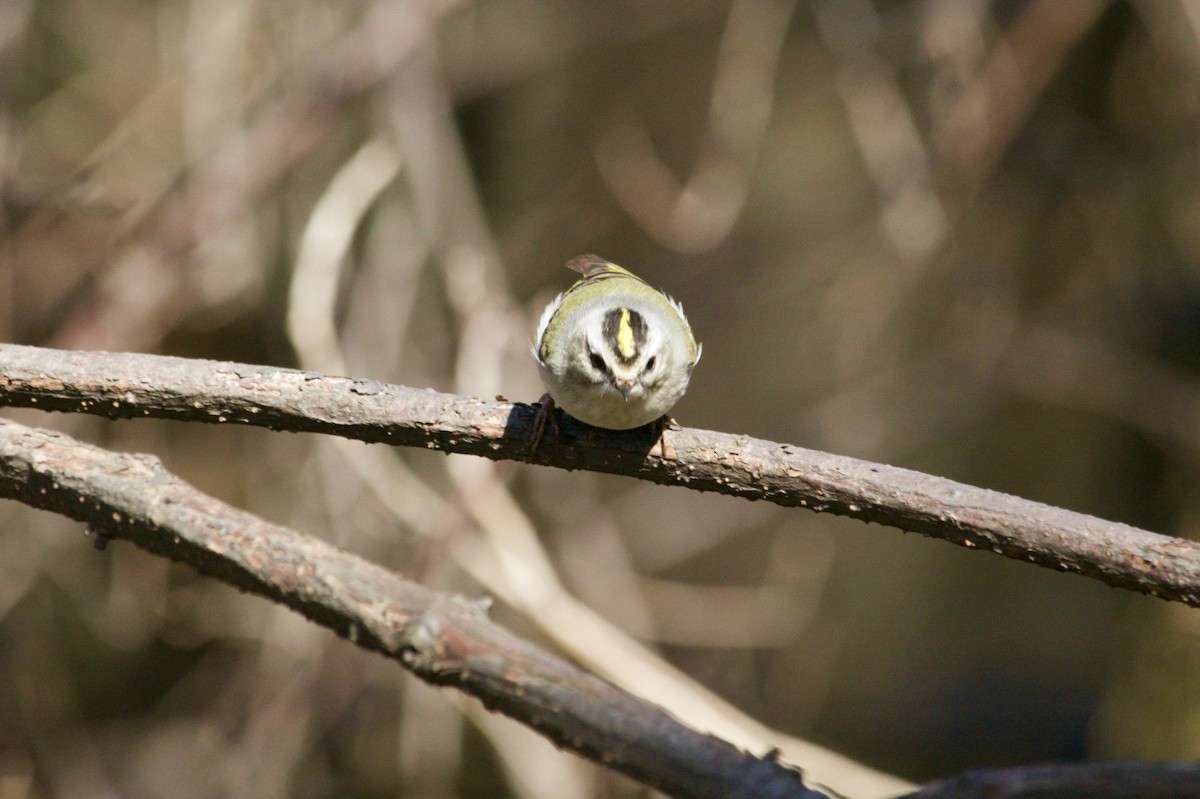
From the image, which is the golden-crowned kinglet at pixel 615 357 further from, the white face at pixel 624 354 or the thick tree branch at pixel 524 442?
the thick tree branch at pixel 524 442

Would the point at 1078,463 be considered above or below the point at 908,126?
below

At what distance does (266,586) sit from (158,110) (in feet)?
14.9

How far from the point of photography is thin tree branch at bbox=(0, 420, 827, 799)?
1787mm

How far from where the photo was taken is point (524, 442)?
7.80ft

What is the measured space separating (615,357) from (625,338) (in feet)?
0.41

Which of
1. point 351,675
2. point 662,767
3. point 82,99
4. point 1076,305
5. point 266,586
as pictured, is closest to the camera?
point 662,767

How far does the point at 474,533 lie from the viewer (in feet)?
15.9

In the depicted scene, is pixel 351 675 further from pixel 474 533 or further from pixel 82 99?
pixel 82 99

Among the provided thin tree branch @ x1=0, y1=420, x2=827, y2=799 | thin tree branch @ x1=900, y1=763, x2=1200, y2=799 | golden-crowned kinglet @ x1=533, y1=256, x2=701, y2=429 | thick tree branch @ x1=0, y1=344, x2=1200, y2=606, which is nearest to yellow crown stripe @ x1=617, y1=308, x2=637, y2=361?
golden-crowned kinglet @ x1=533, y1=256, x2=701, y2=429

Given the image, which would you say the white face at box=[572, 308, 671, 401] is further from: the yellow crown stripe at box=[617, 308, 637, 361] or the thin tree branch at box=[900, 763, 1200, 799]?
the thin tree branch at box=[900, 763, 1200, 799]

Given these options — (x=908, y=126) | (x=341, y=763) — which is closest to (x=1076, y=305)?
(x=908, y=126)

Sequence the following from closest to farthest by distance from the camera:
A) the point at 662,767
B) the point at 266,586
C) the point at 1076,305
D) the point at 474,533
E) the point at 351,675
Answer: the point at 662,767
the point at 266,586
the point at 474,533
the point at 351,675
the point at 1076,305

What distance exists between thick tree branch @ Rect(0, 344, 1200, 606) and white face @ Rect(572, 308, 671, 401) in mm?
306

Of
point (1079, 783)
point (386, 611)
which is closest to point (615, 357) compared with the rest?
point (386, 611)
